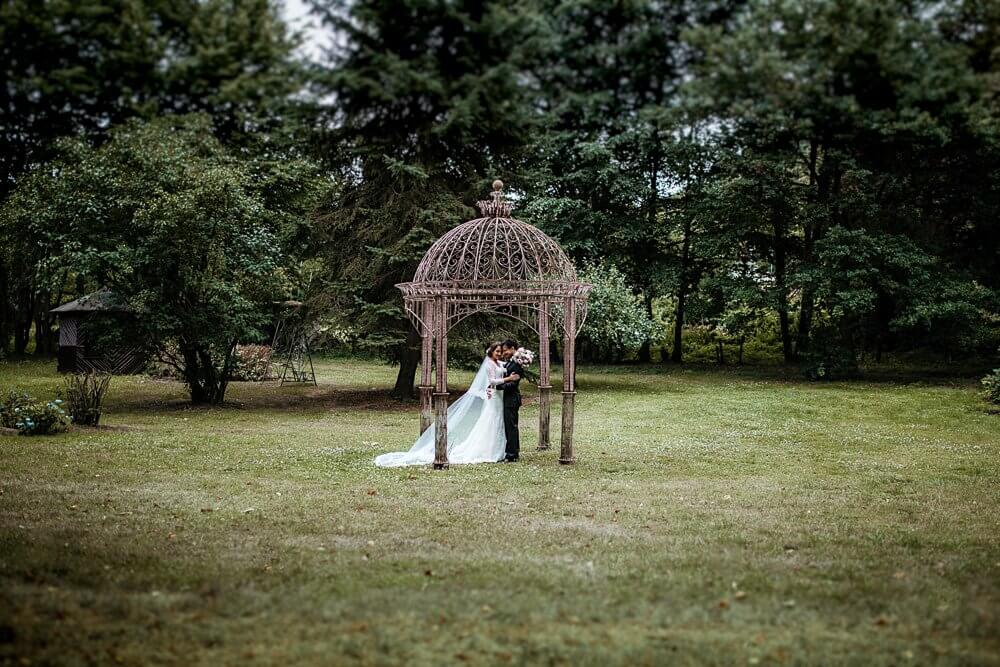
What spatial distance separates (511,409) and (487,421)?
0.48 meters

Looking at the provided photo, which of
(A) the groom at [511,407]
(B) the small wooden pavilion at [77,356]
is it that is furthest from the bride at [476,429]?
(B) the small wooden pavilion at [77,356]

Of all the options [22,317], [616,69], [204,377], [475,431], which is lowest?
[475,431]

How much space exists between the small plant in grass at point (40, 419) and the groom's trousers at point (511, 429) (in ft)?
26.8

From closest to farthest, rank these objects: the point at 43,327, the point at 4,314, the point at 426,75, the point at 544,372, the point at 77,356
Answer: the point at 426,75 < the point at 544,372 < the point at 77,356 < the point at 4,314 < the point at 43,327

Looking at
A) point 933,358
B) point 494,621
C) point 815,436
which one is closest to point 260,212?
point 815,436

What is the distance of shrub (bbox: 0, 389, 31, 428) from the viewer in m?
14.8

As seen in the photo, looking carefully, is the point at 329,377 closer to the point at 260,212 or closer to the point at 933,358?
the point at 260,212

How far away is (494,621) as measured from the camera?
5461mm

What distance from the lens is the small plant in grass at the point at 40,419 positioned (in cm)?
1438

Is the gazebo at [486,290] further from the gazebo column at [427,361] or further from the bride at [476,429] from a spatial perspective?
the bride at [476,429]

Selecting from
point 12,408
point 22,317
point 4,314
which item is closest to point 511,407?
point 12,408

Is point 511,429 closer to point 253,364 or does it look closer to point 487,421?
point 487,421

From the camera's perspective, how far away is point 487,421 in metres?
13.1

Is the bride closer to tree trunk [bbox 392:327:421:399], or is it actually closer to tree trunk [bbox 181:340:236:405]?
tree trunk [bbox 181:340:236:405]
